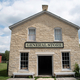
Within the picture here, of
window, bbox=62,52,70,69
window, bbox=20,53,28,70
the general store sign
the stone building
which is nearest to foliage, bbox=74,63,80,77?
the stone building

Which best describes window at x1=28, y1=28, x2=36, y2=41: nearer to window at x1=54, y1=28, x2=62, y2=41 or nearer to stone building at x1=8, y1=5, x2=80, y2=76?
stone building at x1=8, y1=5, x2=80, y2=76

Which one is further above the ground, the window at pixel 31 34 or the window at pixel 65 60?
the window at pixel 31 34

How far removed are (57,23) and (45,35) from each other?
7.54 feet

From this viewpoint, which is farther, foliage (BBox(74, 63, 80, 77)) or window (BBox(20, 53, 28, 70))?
window (BBox(20, 53, 28, 70))

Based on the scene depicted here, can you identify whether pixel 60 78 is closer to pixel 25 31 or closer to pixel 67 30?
pixel 67 30

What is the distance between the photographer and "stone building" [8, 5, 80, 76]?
11.3m

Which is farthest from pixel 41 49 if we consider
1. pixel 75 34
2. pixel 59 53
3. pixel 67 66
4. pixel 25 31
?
pixel 75 34

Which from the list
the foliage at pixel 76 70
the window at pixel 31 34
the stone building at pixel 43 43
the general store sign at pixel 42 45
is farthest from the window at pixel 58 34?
the foliage at pixel 76 70

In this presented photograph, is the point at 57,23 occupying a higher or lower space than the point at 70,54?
higher

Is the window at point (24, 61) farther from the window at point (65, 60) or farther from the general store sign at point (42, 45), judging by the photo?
the window at point (65, 60)

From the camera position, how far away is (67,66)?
37.9 feet

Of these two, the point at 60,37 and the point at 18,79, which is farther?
the point at 60,37

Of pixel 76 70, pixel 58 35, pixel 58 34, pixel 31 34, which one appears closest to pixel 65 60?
pixel 76 70

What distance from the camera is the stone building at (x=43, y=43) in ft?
37.0
